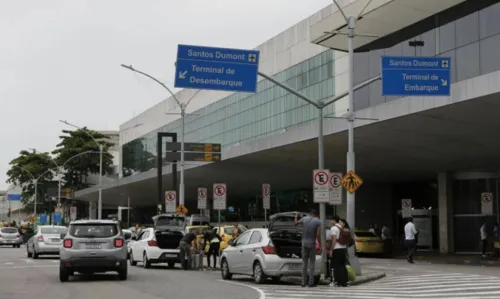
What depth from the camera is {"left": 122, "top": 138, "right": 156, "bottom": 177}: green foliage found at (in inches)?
3209

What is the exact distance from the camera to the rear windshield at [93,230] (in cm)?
2017

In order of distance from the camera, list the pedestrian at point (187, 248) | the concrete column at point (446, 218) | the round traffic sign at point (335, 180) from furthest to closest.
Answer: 1. the concrete column at point (446, 218)
2. the pedestrian at point (187, 248)
3. the round traffic sign at point (335, 180)

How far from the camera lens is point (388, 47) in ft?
117

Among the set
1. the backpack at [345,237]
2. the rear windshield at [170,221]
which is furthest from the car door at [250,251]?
the rear windshield at [170,221]

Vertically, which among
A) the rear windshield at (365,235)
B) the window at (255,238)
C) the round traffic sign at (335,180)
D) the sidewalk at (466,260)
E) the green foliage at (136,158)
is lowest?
the sidewalk at (466,260)

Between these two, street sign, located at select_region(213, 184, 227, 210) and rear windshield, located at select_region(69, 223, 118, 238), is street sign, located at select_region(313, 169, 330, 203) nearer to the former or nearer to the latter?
rear windshield, located at select_region(69, 223, 118, 238)

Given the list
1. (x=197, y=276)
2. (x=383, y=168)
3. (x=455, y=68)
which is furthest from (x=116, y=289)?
(x=383, y=168)

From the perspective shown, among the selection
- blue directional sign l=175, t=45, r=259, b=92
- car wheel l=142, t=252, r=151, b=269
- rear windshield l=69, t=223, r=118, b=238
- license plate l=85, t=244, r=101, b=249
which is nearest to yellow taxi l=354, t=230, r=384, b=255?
car wheel l=142, t=252, r=151, b=269

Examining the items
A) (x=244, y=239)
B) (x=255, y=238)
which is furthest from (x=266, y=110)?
(x=255, y=238)

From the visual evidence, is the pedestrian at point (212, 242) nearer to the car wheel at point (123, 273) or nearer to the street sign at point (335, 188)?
the street sign at point (335, 188)

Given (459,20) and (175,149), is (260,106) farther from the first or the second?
(459,20)

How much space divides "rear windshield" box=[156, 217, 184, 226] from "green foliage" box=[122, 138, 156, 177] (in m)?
49.4

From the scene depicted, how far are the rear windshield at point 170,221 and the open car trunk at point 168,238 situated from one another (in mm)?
1505

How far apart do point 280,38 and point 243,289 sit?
37841 mm
